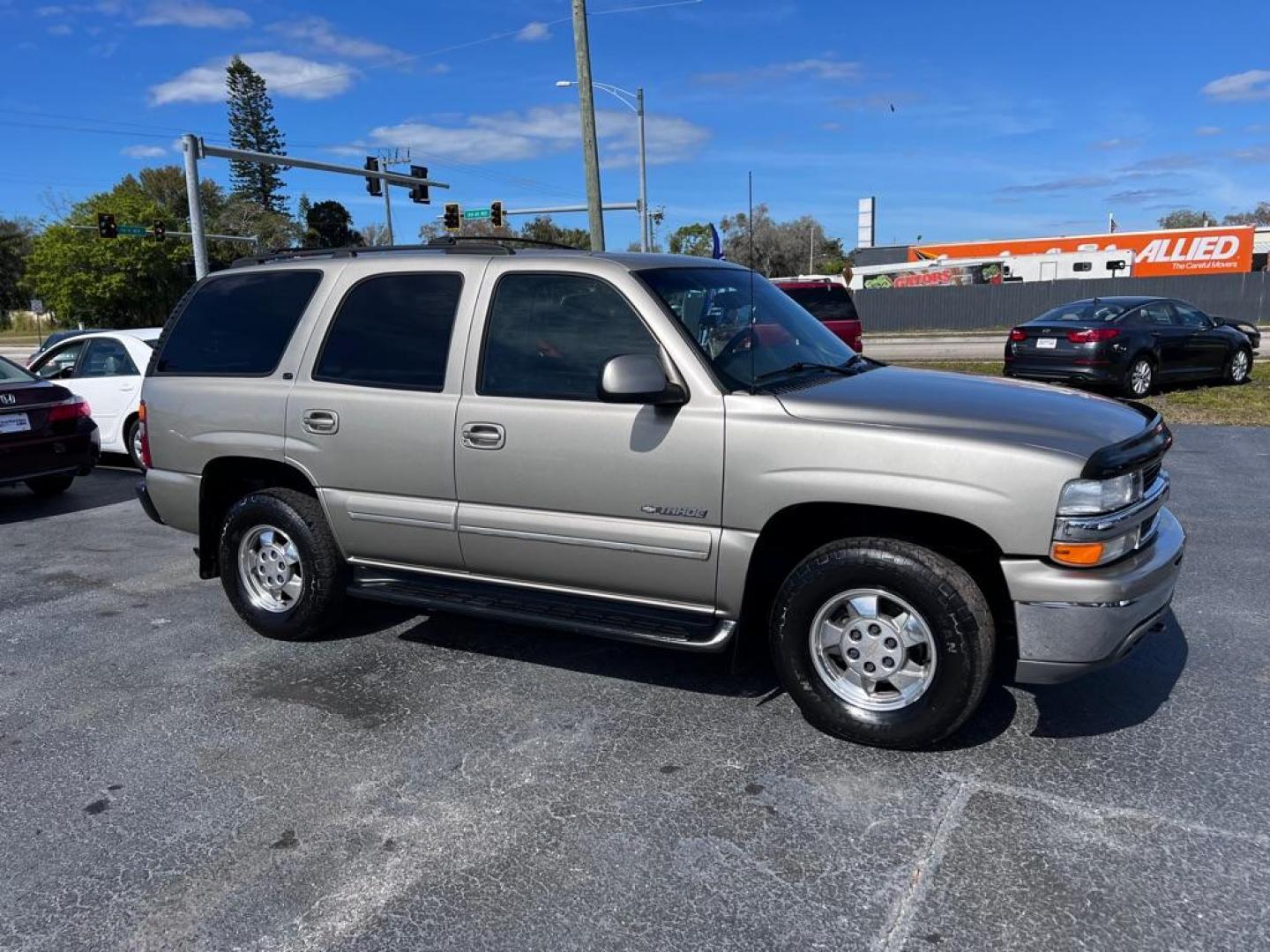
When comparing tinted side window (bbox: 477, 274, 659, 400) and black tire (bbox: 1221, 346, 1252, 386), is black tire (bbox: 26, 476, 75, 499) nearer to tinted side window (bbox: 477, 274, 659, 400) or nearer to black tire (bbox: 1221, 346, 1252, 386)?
tinted side window (bbox: 477, 274, 659, 400)

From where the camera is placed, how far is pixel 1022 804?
130 inches

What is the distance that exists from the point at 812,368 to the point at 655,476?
992mm

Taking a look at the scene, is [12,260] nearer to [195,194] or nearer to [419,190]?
[419,190]

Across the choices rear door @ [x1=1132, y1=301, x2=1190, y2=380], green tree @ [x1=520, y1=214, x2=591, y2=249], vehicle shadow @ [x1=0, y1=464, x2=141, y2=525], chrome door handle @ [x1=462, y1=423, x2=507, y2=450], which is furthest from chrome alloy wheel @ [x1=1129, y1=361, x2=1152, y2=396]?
green tree @ [x1=520, y1=214, x2=591, y2=249]

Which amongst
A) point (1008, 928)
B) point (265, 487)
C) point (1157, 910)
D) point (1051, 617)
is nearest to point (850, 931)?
point (1008, 928)

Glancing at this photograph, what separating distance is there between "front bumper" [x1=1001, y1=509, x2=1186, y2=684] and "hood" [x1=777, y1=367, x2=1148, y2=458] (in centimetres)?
43

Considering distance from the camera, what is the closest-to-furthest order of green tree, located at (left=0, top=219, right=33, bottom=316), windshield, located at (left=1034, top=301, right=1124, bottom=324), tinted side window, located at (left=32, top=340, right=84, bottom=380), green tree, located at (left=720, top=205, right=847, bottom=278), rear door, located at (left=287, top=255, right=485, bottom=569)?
rear door, located at (left=287, top=255, right=485, bottom=569) → tinted side window, located at (left=32, top=340, right=84, bottom=380) → windshield, located at (left=1034, top=301, right=1124, bottom=324) → green tree, located at (left=720, top=205, right=847, bottom=278) → green tree, located at (left=0, top=219, right=33, bottom=316)

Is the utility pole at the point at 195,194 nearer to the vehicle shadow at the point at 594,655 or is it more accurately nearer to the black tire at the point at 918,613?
the vehicle shadow at the point at 594,655

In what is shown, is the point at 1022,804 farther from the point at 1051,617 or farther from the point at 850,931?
the point at 850,931

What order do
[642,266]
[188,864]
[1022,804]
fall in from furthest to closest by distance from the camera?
1. [642,266]
2. [1022,804]
3. [188,864]

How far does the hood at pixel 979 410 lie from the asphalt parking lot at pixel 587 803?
120 centimetres

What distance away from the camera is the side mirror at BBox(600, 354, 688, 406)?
3.66 m

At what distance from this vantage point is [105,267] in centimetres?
5606

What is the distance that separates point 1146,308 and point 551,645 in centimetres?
1282
